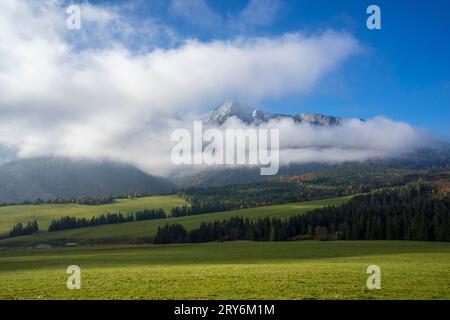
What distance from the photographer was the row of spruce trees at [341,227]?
142625 millimetres

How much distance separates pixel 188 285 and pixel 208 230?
145 meters

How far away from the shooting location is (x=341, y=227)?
6516 inches

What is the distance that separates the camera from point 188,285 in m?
35.4

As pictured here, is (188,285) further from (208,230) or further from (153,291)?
(208,230)

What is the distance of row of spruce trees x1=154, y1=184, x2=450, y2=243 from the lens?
14262cm

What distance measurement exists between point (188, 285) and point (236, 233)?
143178mm

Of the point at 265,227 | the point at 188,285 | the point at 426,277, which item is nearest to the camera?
the point at 188,285
